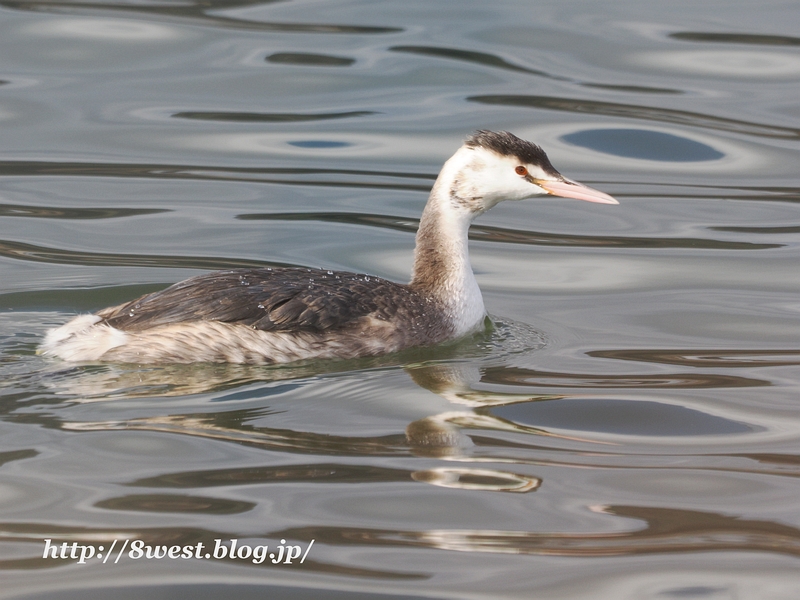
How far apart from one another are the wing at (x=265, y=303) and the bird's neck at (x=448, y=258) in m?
0.40

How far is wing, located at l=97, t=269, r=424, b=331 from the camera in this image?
683 centimetres

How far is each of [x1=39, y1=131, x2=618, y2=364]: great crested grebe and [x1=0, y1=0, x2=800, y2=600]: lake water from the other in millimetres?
146

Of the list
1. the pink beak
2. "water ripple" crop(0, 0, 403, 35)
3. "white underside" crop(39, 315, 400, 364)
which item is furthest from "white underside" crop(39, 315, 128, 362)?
"water ripple" crop(0, 0, 403, 35)

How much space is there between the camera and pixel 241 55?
1348cm

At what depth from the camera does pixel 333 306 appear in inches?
276

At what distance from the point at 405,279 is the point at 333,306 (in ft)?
6.84

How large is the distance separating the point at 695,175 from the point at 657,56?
9.15 feet

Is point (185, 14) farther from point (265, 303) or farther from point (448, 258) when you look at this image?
point (265, 303)

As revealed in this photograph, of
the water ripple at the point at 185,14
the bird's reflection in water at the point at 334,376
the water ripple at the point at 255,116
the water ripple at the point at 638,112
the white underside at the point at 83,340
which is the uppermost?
the water ripple at the point at 185,14

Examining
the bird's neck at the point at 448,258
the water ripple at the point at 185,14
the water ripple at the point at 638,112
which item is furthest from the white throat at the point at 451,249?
the water ripple at the point at 185,14

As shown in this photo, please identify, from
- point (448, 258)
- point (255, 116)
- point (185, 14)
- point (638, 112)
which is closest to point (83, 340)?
point (448, 258)

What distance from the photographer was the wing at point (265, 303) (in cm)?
683

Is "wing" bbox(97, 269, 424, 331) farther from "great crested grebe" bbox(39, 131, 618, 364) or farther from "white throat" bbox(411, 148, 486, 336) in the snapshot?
"white throat" bbox(411, 148, 486, 336)

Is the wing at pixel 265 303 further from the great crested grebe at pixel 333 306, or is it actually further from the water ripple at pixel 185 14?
the water ripple at pixel 185 14
